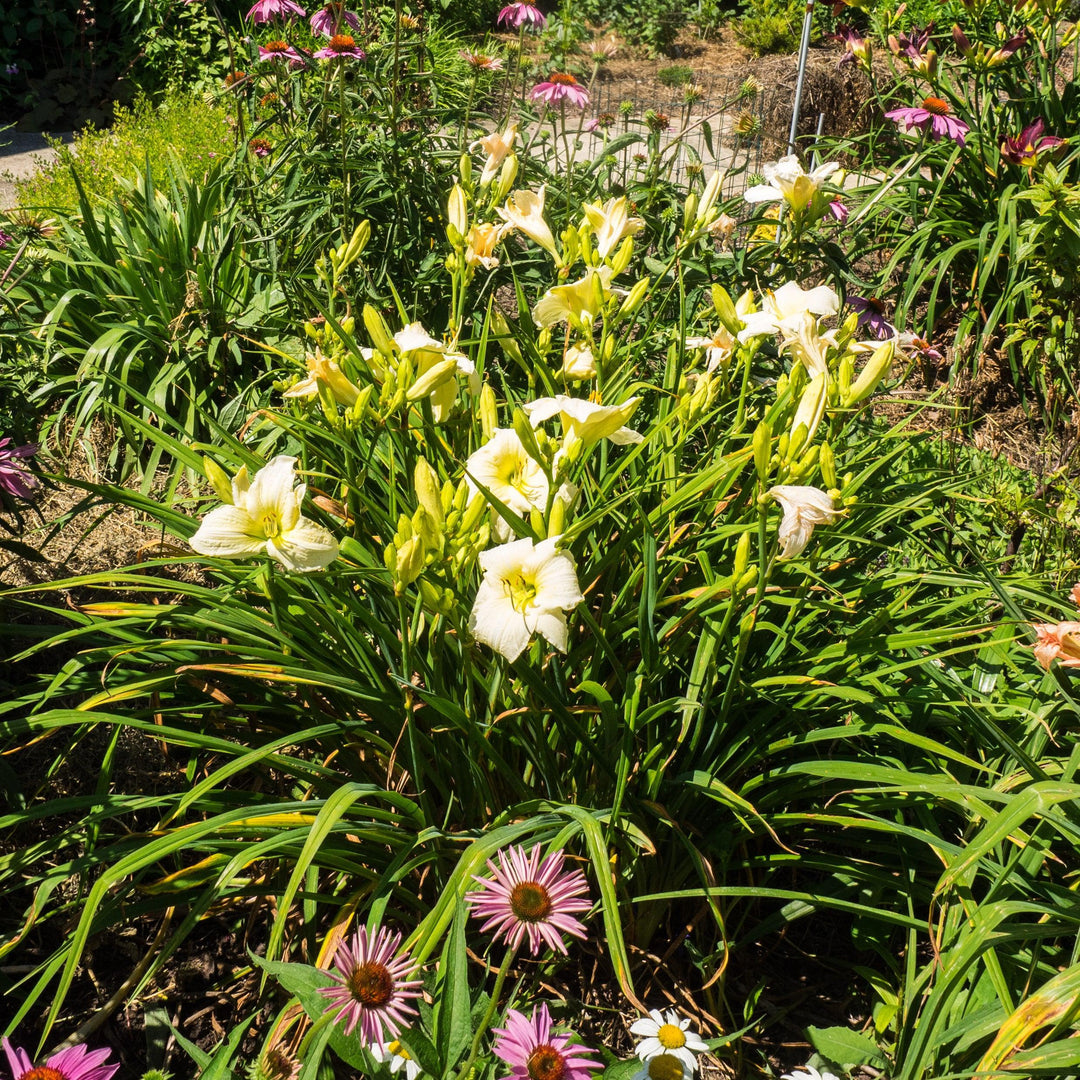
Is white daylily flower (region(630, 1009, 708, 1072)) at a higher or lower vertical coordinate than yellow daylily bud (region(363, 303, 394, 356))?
lower

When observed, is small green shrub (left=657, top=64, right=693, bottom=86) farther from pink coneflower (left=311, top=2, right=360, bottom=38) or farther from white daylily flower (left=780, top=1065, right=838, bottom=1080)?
white daylily flower (left=780, top=1065, right=838, bottom=1080)

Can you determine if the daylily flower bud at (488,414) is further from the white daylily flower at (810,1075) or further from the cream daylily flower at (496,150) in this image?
the white daylily flower at (810,1075)

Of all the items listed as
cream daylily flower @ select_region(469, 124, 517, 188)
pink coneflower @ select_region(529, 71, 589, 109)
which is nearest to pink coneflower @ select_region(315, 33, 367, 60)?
pink coneflower @ select_region(529, 71, 589, 109)

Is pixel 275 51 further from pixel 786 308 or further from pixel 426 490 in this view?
pixel 426 490

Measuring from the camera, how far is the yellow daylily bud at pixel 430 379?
1310mm

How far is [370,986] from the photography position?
3.28 feet

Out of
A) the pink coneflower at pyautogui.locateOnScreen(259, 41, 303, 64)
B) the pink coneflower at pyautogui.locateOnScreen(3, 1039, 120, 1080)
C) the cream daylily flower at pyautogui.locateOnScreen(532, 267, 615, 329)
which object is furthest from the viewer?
Result: the pink coneflower at pyautogui.locateOnScreen(259, 41, 303, 64)

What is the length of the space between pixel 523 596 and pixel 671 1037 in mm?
609

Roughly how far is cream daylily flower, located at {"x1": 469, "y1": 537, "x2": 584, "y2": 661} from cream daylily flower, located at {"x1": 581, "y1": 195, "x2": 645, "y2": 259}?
2.29 feet

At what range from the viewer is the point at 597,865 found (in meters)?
1.08

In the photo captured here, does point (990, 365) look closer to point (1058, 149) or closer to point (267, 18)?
point (1058, 149)

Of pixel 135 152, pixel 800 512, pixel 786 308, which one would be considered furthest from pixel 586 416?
pixel 135 152

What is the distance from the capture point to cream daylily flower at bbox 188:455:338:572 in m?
1.14

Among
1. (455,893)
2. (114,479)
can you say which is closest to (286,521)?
(455,893)
